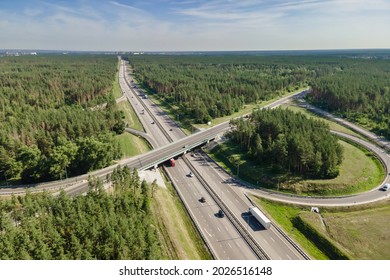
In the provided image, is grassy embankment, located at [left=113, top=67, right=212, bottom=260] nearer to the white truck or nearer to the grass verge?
the grass verge

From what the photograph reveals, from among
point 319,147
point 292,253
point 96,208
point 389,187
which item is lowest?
point 292,253

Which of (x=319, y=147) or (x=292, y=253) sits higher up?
(x=319, y=147)

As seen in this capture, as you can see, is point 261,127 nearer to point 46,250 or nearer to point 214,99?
point 214,99

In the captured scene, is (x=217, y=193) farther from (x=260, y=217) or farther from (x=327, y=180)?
(x=327, y=180)

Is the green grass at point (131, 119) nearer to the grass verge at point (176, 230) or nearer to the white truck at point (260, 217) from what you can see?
the grass verge at point (176, 230)

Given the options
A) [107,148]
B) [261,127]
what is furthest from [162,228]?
[261,127]

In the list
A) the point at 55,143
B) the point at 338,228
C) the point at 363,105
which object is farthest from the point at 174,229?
the point at 363,105

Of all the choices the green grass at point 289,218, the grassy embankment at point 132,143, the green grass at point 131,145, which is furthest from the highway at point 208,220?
the green grass at point 289,218
